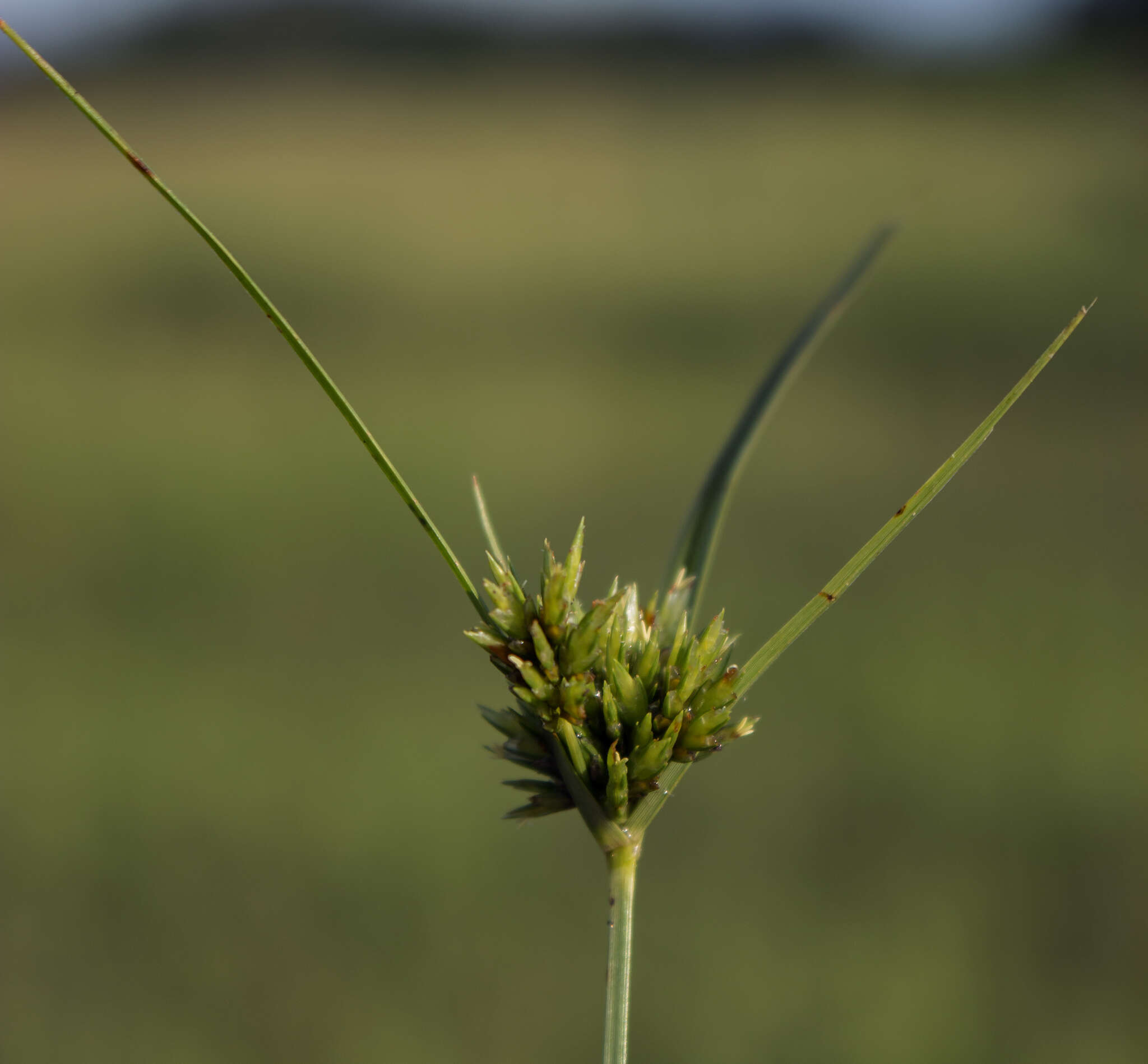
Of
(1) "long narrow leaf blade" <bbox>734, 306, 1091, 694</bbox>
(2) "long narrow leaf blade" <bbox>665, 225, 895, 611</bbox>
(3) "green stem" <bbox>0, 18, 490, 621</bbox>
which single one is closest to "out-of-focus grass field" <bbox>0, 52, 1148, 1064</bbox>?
(2) "long narrow leaf blade" <bbox>665, 225, 895, 611</bbox>

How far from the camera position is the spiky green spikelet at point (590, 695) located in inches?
24.4

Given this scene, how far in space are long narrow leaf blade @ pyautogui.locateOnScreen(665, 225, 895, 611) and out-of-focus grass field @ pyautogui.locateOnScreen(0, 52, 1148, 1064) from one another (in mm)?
240

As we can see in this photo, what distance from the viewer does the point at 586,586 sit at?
6.07 meters

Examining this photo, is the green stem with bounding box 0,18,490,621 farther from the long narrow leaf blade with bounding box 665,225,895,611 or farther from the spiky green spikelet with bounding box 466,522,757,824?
the long narrow leaf blade with bounding box 665,225,895,611

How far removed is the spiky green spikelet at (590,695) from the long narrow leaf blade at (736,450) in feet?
0.43

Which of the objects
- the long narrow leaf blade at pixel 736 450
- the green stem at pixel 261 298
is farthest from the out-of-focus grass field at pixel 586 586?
the green stem at pixel 261 298

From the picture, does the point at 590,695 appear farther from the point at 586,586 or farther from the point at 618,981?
the point at 586,586

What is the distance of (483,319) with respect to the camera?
40.2 feet

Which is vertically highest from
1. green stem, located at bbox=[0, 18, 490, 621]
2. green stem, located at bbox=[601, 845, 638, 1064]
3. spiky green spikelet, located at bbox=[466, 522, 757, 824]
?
green stem, located at bbox=[0, 18, 490, 621]

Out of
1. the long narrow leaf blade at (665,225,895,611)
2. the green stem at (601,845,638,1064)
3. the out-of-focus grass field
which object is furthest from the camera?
the out-of-focus grass field

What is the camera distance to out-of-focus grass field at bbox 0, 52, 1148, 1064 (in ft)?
13.2

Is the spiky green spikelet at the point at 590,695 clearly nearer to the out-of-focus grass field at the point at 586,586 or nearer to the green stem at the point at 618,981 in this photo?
the green stem at the point at 618,981

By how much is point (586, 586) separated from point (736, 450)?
17.2ft

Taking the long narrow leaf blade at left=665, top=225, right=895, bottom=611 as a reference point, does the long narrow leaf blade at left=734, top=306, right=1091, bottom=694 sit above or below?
below
